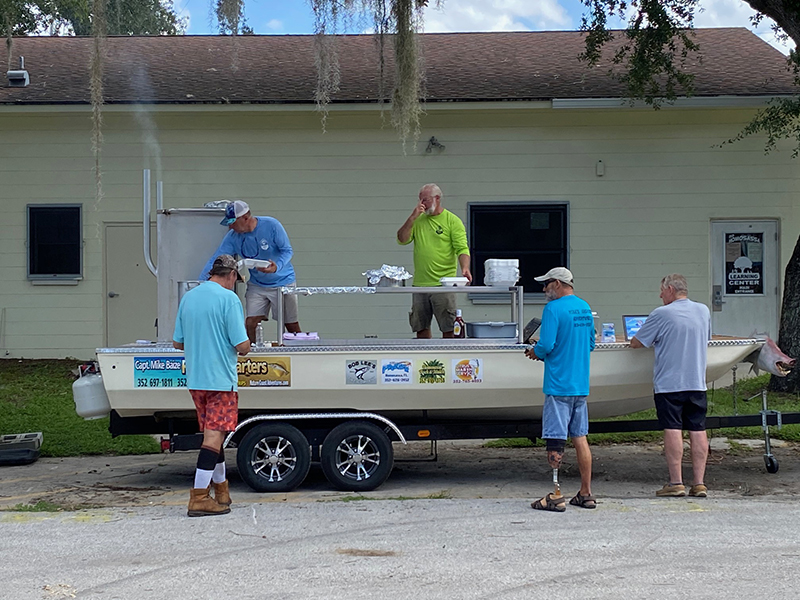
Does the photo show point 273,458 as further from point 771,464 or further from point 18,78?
point 18,78

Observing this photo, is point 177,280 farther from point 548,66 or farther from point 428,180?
point 548,66

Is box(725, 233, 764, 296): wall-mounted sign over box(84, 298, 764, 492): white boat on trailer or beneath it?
over

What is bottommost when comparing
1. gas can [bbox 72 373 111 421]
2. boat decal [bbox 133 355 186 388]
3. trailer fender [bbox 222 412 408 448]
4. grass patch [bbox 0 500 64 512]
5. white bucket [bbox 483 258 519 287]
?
grass patch [bbox 0 500 64 512]

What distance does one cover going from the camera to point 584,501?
22.9 ft

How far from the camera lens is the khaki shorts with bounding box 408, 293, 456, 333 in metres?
8.70

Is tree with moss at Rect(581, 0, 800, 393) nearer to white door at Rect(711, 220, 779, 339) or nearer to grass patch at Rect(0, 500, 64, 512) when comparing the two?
white door at Rect(711, 220, 779, 339)

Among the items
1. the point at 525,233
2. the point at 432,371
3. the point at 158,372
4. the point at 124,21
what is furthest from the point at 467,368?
the point at 124,21

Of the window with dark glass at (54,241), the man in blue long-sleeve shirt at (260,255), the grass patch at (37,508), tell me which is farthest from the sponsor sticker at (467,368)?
the window with dark glass at (54,241)

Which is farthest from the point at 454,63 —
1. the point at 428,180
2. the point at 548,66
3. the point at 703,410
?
the point at 703,410

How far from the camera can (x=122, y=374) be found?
24.2 feet

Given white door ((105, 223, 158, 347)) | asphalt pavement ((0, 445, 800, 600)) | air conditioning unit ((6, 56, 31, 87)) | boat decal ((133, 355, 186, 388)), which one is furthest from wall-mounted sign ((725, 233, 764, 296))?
air conditioning unit ((6, 56, 31, 87))

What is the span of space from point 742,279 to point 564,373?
813 cm

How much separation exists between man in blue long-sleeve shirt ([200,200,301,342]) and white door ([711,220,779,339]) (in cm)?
782

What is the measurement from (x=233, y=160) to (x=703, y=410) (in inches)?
336
